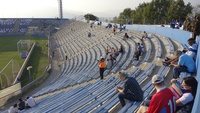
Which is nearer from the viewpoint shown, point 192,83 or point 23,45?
point 192,83

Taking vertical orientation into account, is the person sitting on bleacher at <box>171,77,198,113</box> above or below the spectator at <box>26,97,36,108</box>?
above

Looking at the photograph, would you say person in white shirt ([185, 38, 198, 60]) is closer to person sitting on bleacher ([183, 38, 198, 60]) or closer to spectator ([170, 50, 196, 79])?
person sitting on bleacher ([183, 38, 198, 60])

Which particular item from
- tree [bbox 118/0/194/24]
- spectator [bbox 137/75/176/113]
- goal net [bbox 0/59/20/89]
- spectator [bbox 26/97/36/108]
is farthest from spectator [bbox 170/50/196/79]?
tree [bbox 118/0/194/24]

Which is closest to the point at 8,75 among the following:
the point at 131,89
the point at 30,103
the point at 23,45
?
the point at 30,103

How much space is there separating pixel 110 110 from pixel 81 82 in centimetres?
700

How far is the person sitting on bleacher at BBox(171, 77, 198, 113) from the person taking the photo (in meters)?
4.82

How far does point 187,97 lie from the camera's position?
482 cm

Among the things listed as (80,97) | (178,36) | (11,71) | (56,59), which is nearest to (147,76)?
(80,97)

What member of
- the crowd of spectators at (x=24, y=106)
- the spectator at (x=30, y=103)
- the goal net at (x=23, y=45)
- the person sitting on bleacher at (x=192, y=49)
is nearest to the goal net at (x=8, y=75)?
the crowd of spectators at (x=24, y=106)

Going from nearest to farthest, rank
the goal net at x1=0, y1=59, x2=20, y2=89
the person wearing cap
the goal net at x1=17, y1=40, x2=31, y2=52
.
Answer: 1. the person wearing cap
2. the goal net at x1=0, y1=59, x2=20, y2=89
3. the goal net at x1=17, y1=40, x2=31, y2=52

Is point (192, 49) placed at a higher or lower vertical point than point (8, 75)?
higher

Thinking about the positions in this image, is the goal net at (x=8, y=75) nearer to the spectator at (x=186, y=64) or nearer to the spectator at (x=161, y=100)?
the spectator at (x=186, y=64)

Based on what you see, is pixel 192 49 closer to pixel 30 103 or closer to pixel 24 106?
pixel 30 103

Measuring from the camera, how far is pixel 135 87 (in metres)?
6.23
